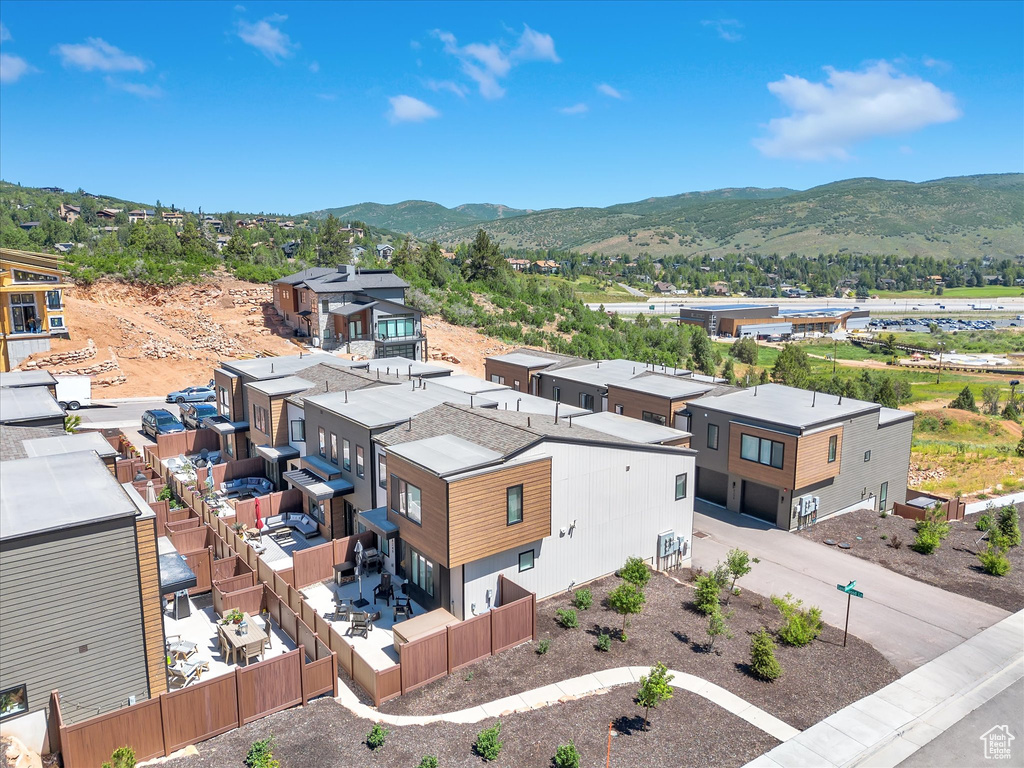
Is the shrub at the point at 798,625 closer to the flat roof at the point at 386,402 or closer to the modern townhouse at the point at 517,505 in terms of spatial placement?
the modern townhouse at the point at 517,505

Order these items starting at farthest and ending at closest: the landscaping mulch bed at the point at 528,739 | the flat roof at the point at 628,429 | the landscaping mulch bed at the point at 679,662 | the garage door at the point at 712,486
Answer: the garage door at the point at 712,486
the flat roof at the point at 628,429
the landscaping mulch bed at the point at 679,662
the landscaping mulch bed at the point at 528,739

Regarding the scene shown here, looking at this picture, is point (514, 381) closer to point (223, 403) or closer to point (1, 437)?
point (223, 403)

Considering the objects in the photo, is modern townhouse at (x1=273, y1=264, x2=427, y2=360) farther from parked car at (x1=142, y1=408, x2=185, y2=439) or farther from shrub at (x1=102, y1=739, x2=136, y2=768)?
shrub at (x1=102, y1=739, x2=136, y2=768)

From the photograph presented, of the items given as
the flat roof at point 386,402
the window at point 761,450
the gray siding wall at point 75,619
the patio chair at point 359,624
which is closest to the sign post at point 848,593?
the window at point 761,450

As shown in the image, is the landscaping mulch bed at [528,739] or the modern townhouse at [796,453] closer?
the landscaping mulch bed at [528,739]

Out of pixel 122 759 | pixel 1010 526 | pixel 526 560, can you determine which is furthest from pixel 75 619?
pixel 1010 526
